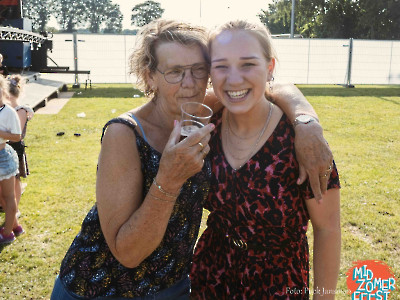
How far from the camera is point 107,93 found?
1705 cm

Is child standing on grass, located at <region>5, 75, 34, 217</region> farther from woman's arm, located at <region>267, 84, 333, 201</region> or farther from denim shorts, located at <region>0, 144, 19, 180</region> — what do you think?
woman's arm, located at <region>267, 84, 333, 201</region>

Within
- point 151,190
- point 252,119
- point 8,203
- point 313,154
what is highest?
point 252,119

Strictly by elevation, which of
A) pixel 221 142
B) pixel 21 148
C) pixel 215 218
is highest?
pixel 221 142

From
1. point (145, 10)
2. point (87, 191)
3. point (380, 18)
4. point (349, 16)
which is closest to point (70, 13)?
point (145, 10)

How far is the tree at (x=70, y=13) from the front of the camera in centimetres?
9087

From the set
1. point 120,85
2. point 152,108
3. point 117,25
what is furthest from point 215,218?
point 117,25

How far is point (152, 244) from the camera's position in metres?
1.54

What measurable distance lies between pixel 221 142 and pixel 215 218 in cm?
38

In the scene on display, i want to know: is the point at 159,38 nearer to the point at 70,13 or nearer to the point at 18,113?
the point at 18,113

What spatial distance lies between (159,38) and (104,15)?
335 feet

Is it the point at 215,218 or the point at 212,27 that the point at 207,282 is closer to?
the point at 215,218

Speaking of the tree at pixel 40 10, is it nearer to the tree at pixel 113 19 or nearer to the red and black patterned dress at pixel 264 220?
the tree at pixel 113 19

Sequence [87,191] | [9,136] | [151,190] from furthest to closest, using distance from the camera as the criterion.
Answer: [87,191] → [9,136] → [151,190]

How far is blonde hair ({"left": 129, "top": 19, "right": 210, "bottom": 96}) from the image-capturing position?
175cm
